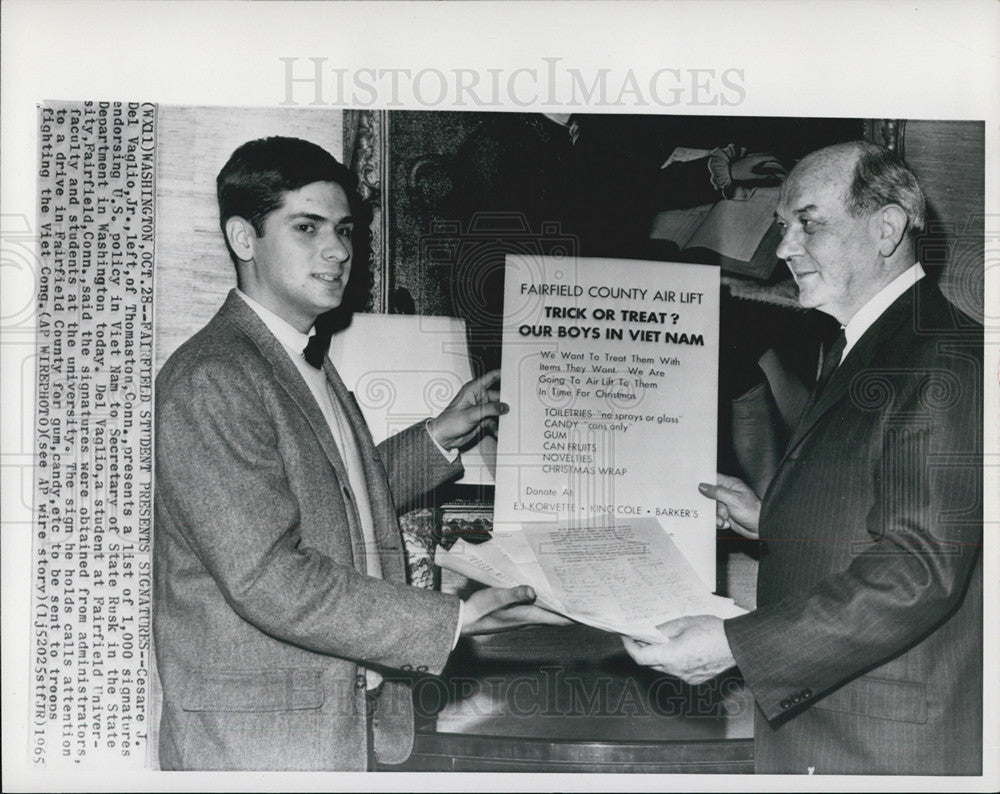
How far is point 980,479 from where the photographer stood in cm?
320

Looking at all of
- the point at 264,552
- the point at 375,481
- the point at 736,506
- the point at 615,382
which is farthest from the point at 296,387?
the point at 736,506

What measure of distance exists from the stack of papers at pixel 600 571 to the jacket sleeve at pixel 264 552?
198 millimetres

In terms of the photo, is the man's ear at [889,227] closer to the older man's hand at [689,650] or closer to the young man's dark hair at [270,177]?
the older man's hand at [689,650]

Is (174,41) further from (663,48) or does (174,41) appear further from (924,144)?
(924,144)

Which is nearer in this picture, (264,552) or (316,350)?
(264,552)

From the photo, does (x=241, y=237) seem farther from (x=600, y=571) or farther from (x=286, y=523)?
(x=600, y=571)

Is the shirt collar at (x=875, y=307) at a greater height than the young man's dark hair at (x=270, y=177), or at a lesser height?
lesser

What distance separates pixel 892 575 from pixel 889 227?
1091 millimetres

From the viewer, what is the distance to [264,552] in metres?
2.91

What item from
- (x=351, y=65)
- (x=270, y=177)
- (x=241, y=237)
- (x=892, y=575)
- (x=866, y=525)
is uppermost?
(x=351, y=65)

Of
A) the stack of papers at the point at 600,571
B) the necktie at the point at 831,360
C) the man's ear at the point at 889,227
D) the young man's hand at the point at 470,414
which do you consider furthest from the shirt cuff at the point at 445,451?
the man's ear at the point at 889,227

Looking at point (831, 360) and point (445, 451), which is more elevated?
point (831, 360)

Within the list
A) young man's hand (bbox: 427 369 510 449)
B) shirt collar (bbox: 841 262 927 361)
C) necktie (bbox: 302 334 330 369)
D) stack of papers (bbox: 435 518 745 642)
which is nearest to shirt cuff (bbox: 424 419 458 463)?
young man's hand (bbox: 427 369 510 449)

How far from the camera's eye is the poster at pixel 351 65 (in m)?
3.15
